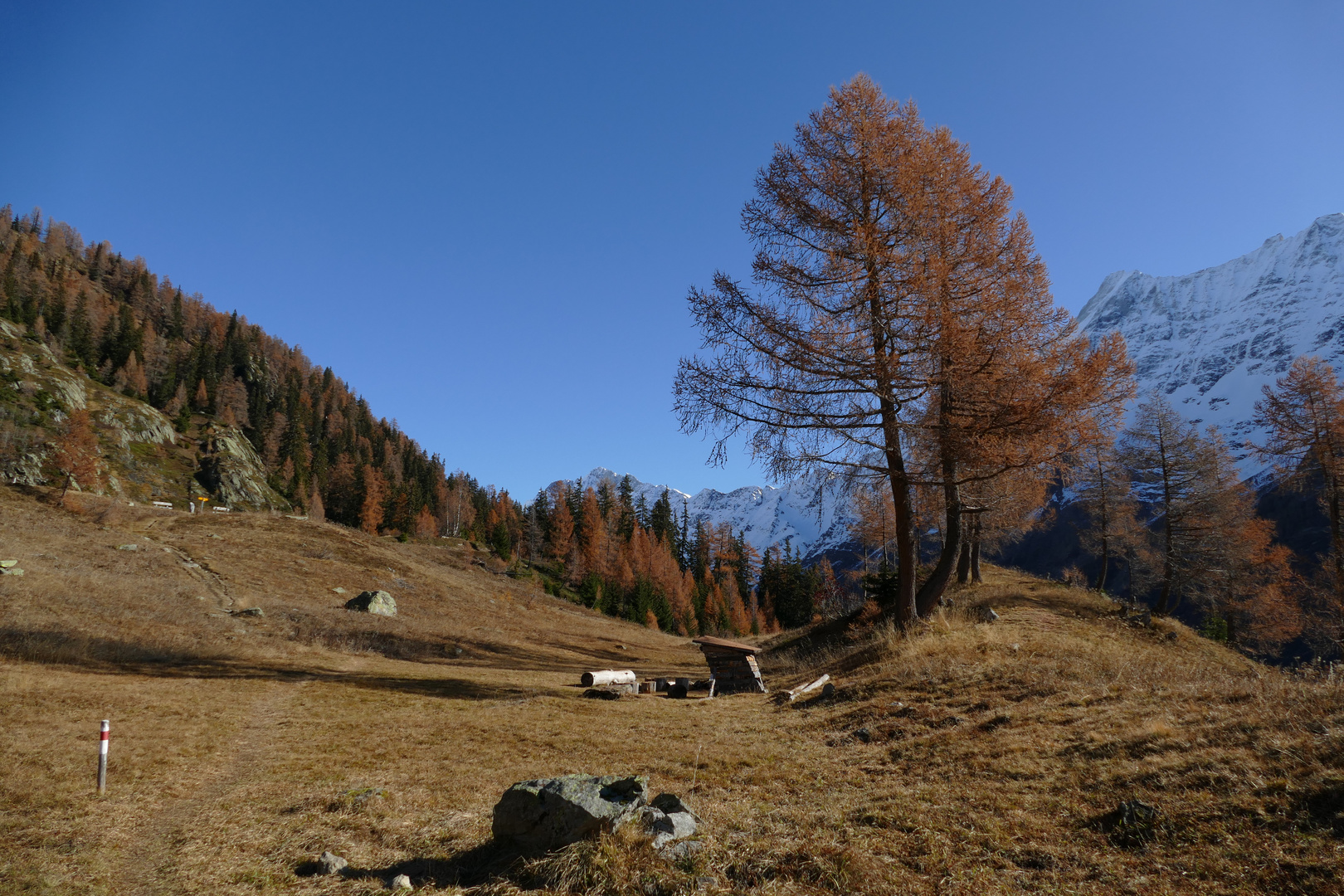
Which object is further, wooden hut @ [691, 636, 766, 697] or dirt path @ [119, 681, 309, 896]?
wooden hut @ [691, 636, 766, 697]

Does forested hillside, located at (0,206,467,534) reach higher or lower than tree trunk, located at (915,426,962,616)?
higher

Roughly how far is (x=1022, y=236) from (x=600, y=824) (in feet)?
45.0

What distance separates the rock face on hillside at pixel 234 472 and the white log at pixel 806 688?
95.3 metres

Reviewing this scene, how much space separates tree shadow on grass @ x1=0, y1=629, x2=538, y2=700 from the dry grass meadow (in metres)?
0.12

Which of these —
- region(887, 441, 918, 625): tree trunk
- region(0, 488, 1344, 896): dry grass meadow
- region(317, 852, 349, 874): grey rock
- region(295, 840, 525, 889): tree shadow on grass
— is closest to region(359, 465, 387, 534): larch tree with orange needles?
region(0, 488, 1344, 896): dry grass meadow

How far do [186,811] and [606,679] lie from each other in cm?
1066

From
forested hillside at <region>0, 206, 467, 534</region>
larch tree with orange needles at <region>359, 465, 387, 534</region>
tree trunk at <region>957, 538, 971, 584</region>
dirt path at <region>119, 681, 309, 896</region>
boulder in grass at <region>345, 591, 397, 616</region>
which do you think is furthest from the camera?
forested hillside at <region>0, 206, 467, 534</region>

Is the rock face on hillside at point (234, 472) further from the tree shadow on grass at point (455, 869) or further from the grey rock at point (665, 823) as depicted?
the grey rock at point (665, 823)

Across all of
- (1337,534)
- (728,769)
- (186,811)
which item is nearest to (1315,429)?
(1337,534)

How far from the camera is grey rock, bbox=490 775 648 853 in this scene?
4.26 m

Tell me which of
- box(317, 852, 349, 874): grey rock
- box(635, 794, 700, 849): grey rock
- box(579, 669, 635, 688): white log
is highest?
box(635, 794, 700, 849): grey rock

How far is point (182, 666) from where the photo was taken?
16188mm

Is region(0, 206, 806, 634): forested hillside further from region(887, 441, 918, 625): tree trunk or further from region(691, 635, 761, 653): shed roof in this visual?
region(887, 441, 918, 625): tree trunk

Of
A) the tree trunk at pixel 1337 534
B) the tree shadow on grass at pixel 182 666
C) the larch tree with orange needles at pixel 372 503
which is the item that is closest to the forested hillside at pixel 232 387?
the larch tree with orange needles at pixel 372 503
